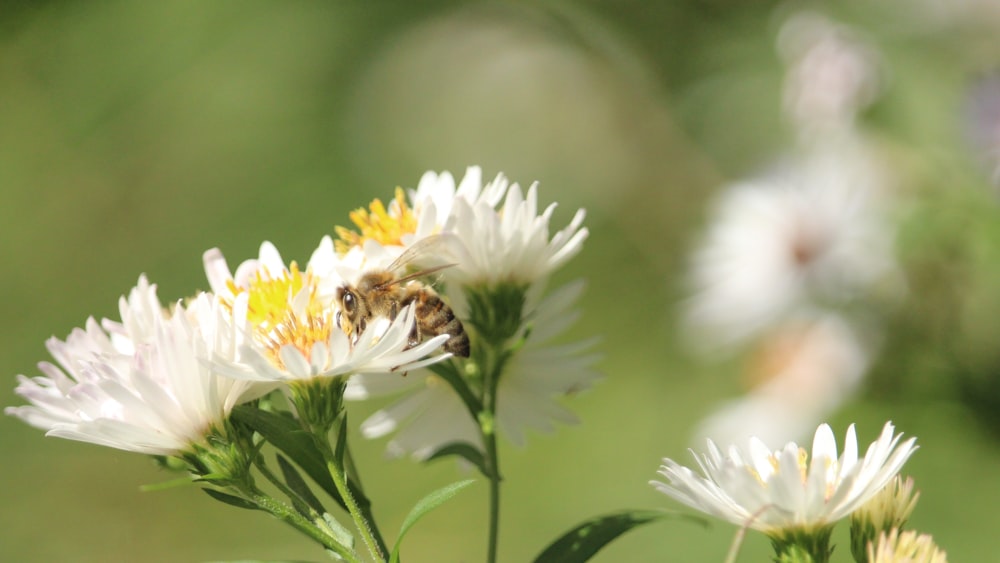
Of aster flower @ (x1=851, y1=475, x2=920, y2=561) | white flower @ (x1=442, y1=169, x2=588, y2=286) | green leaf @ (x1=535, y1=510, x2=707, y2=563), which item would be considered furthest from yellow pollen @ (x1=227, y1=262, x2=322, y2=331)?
aster flower @ (x1=851, y1=475, x2=920, y2=561)

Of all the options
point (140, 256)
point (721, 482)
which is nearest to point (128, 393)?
point (721, 482)

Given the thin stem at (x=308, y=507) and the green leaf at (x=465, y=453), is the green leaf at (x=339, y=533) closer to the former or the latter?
the thin stem at (x=308, y=507)

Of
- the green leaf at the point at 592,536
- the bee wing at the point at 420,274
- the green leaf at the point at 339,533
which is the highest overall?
the bee wing at the point at 420,274

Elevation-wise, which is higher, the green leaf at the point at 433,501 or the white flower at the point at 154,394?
the white flower at the point at 154,394

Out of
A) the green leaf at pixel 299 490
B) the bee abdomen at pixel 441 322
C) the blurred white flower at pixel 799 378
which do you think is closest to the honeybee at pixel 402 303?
the bee abdomen at pixel 441 322

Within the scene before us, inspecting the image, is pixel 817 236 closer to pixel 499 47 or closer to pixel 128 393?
pixel 128 393

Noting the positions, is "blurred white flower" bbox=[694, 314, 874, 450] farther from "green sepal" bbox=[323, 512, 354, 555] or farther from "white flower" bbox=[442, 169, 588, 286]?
"green sepal" bbox=[323, 512, 354, 555]

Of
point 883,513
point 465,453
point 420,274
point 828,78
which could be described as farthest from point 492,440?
point 828,78
